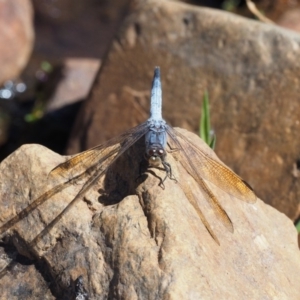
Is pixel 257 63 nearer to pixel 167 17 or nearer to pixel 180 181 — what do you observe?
pixel 167 17

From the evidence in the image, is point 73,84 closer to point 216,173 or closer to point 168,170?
point 216,173

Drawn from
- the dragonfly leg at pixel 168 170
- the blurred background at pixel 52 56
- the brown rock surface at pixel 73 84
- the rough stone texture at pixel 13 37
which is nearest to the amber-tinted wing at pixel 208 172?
the dragonfly leg at pixel 168 170

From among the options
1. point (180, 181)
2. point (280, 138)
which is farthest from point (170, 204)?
point (280, 138)

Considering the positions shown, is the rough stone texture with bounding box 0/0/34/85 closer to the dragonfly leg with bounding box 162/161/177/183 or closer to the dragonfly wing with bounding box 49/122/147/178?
the dragonfly wing with bounding box 49/122/147/178

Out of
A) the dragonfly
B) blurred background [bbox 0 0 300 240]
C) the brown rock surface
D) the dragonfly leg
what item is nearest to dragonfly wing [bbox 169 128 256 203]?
the dragonfly

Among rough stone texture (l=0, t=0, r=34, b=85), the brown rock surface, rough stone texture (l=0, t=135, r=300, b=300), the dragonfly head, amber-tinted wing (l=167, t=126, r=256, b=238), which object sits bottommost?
rough stone texture (l=0, t=135, r=300, b=300)

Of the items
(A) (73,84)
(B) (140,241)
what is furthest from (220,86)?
(A) (73,84)
